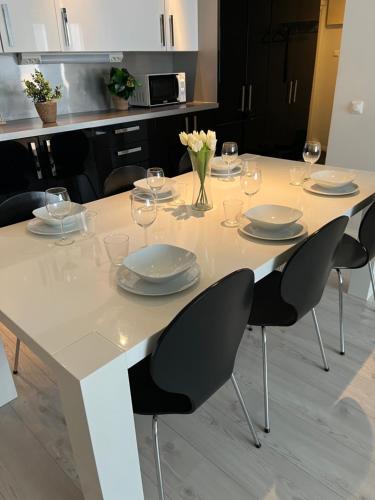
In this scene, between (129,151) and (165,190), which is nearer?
(165,190)

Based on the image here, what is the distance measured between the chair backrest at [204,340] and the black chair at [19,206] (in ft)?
3.75

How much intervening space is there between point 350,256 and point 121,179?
1.29 m

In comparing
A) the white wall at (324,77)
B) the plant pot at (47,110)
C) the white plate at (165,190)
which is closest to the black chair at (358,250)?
the white plate at (165,190)

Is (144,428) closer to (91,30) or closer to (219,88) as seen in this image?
(91,30)

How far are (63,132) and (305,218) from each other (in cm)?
206

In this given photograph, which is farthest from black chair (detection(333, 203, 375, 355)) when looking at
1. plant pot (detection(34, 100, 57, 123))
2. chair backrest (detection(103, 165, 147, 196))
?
plant pot (detection(34, 100, 57, 123))

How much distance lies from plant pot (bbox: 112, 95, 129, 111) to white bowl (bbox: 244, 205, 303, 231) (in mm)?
2501

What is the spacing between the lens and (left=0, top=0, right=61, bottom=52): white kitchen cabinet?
264 centimetres

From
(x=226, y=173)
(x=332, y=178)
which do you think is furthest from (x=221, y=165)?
(x=332, y=178)

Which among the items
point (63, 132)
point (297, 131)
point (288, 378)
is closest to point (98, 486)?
point (288, 378)

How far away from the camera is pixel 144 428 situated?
164 cm

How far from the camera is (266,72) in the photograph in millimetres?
4281

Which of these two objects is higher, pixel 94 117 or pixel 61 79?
pixel 61 79

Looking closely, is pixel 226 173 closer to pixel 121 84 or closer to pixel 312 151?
pixel 312 151
